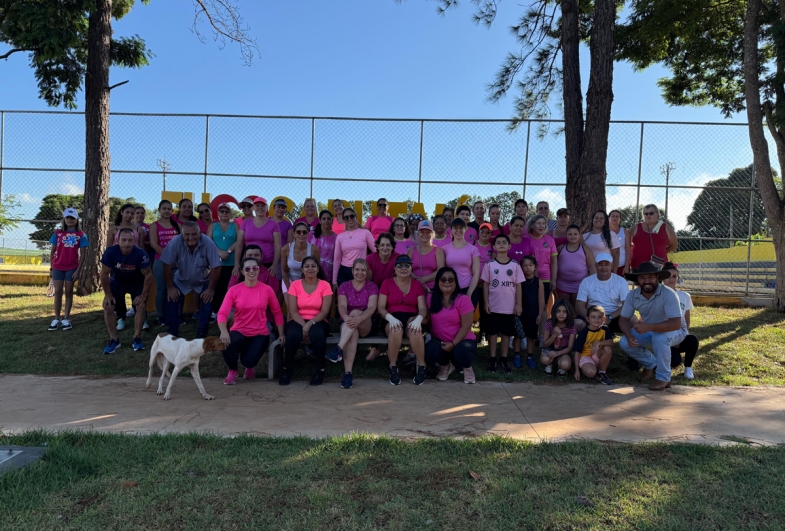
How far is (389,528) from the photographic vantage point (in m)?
2.46

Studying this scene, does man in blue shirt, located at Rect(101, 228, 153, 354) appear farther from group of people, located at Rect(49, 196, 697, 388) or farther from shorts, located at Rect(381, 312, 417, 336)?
shorts, located at Rect(381, 312, 417, 336)

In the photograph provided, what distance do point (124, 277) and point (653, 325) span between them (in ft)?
21.9

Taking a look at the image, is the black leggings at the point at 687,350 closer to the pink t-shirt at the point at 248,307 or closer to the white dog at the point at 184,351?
the pink t-shirt at the point at 248,307

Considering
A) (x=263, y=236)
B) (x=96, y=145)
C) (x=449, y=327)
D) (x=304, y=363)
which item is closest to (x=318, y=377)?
(x=304, y=363)

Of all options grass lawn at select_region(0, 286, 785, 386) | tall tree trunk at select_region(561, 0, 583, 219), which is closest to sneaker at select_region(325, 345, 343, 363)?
grass lawn at select_region(0, 286, 785, 386)

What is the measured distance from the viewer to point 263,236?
22.2 ft

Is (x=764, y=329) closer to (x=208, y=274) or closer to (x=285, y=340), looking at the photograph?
(x=285, y=340)

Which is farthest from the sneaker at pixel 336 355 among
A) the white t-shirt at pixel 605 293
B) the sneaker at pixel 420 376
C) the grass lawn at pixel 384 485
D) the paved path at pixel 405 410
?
the white t-shirt at pixel 605 293

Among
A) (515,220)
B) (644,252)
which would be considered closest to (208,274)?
(515,220)

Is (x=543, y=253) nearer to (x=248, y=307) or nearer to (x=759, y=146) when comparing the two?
(x=248, y=307)

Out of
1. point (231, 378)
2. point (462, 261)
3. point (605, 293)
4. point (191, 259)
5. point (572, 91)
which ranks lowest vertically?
point (231, 378)

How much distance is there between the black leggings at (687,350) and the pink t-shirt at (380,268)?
3.48 m

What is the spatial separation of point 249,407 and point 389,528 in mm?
2393

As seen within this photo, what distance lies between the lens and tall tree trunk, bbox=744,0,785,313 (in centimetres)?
900
